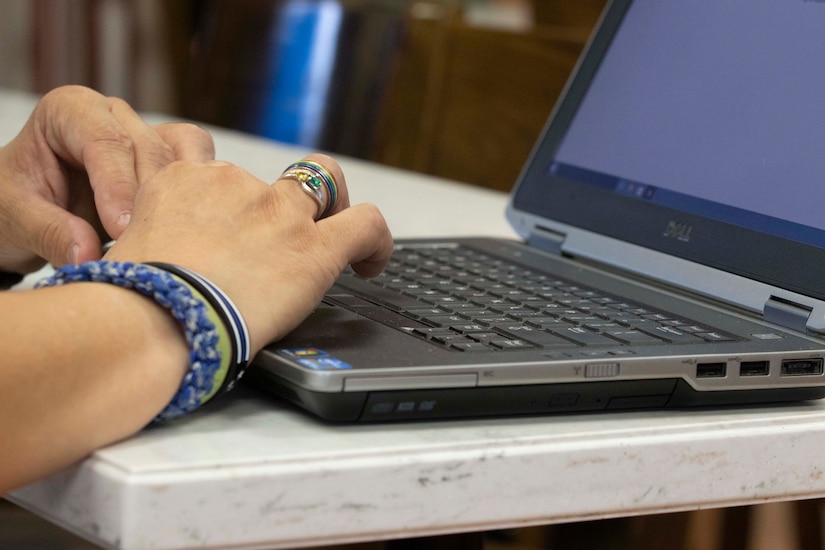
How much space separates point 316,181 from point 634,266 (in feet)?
1.11

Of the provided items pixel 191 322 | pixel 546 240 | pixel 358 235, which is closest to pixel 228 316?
pixel 191 322

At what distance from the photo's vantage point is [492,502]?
501mm

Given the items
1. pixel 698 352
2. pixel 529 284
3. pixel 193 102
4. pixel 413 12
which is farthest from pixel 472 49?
pixel 698 352

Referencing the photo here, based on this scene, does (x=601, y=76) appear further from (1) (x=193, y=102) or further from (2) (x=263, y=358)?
(1) (x=193, y=102)

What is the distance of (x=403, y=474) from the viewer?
478mm

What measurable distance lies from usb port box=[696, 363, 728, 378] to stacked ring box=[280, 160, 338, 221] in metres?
0.23

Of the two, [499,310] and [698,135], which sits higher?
[698,135]

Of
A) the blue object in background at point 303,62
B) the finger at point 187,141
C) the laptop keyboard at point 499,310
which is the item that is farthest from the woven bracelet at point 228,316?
the blue object in background at point 303,62

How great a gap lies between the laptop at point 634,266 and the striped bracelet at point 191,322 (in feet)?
0.10

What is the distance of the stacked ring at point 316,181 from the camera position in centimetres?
61

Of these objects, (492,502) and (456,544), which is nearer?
(492,502)

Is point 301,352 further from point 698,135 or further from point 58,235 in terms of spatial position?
point 698,135

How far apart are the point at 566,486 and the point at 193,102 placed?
6.19 ft

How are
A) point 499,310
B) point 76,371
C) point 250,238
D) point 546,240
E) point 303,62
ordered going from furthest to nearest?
point 303,62
point 546,240
point 499,310
point 250,238
point 76,371
